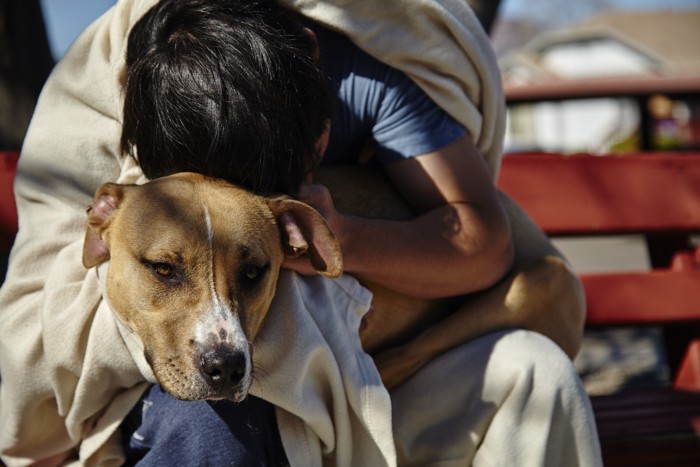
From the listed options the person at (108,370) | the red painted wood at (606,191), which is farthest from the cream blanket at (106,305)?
the red painted wood at (606,191)

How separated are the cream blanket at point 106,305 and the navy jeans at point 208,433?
0.17 ft

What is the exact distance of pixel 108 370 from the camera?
91.2 inches

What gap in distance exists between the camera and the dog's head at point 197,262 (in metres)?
2.02

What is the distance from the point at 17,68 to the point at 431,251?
7.47 ft

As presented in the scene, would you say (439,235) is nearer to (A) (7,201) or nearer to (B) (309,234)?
(B) (309,234)

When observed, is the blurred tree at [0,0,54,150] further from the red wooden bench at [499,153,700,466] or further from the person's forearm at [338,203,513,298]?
the person's forearm at [338,203,513,298]

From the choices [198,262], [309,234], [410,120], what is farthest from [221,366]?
[410,120]

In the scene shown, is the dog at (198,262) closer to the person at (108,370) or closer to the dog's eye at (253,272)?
the dog's eye at (253,272)

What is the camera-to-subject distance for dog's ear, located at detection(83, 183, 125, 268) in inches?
88.0

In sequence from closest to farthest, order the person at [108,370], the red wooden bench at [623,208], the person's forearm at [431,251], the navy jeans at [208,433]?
the navy jeans at [208,433]
the person at [108,370]
the person's forearm at [431,251]
the red wooden bench at [623,208]

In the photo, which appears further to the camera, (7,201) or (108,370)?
(7,201)

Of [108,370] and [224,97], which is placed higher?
[224,97]

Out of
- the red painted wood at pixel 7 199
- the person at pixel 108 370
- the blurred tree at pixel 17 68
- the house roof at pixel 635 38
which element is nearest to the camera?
the person at pixel 108 370

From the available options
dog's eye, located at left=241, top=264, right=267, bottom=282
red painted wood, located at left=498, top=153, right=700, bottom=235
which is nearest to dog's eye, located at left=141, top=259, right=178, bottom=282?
dog's eye, located at left=241, top=264, right=267, bottom=282
